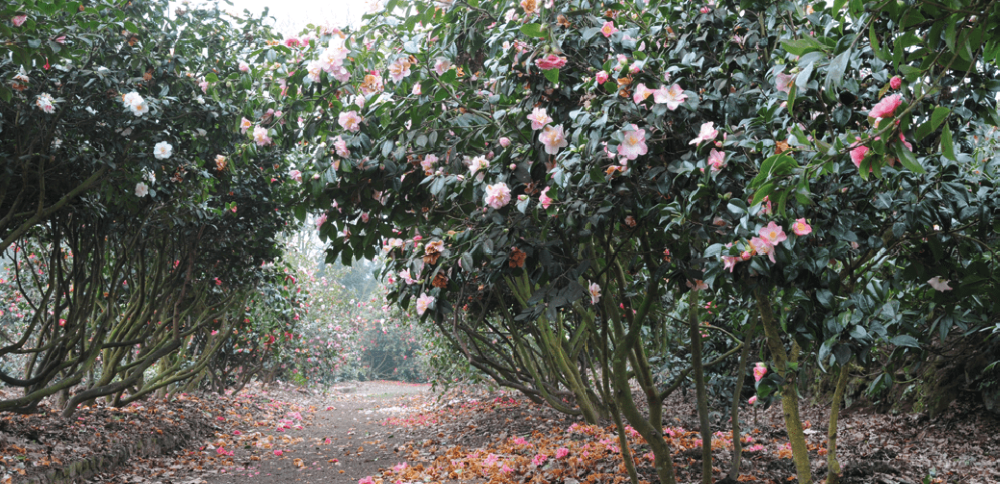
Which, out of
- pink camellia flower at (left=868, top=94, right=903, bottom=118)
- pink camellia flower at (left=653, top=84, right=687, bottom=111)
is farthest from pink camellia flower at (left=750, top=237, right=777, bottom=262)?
pink camellia flower at (left=653, top=84, right=687, bottom=111)

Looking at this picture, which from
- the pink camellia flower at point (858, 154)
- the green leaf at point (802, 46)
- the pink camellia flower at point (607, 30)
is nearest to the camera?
the green leaf at point (802, 46)

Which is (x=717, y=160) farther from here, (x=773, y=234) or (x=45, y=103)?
(x=45, y=103)

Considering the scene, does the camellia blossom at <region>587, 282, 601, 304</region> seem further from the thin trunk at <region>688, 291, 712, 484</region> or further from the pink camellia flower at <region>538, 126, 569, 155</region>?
the pink camellia flower at <region>538, 126, 569, 155</region>

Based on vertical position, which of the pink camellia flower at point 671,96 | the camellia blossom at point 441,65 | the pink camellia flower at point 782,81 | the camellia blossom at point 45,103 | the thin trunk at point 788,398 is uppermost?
the camellia blossom at point 45,103

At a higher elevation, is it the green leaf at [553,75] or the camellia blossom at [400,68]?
the camellia blossom at [400,68]

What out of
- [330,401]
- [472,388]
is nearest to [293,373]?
[330,401]

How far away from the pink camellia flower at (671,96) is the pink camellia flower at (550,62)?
370 mm

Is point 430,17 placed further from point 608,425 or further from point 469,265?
point 608,425

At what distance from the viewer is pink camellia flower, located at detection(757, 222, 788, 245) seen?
1.55m

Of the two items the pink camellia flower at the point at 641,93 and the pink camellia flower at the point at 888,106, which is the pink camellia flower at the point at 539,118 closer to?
the pink camellia flower at the point at 641,93

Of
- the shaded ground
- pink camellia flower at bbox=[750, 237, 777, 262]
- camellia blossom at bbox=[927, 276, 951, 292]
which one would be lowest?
the shaded ground

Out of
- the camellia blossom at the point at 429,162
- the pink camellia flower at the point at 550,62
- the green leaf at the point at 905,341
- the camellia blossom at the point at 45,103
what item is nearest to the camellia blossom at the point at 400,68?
the camellia blossom at the point at 429,162

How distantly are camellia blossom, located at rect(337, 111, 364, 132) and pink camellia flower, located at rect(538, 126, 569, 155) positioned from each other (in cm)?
92

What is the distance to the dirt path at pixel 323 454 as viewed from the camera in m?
5.46
